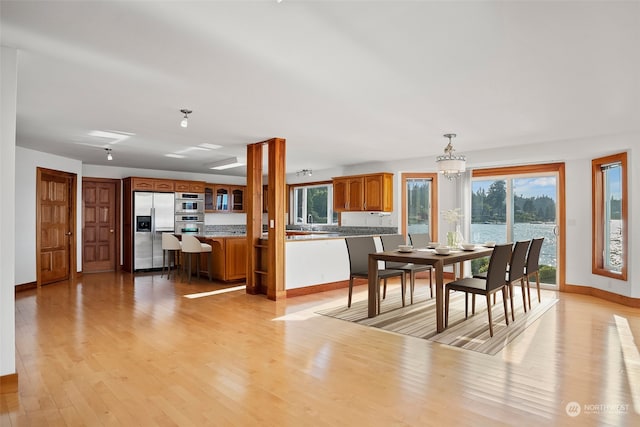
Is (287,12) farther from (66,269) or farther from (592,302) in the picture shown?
(66,269)

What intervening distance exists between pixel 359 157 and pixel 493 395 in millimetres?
5447

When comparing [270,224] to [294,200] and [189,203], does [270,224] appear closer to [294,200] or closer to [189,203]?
[189,203]

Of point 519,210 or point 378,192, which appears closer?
point 519,210

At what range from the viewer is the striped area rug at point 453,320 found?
3768 millimetres

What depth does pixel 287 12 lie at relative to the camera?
216 cm

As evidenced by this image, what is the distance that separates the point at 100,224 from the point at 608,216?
31.7 feet

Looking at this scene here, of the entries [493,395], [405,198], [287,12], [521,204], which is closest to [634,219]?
[521,204]

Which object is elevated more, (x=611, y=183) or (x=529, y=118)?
(x=529, y=118)

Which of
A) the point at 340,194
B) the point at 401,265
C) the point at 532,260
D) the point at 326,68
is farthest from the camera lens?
the point at 340,194

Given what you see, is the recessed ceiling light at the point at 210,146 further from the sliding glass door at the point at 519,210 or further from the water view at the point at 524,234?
the water view at the point at 524,234

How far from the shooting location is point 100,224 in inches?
338

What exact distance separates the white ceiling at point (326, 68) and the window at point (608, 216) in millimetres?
A: 807

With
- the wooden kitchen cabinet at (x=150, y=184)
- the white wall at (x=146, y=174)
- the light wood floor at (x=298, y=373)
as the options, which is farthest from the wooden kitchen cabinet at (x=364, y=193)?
the wooden kitchen cabinet at (x=150, y=184)

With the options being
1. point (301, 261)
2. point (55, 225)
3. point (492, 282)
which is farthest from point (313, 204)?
point (492, 282)
